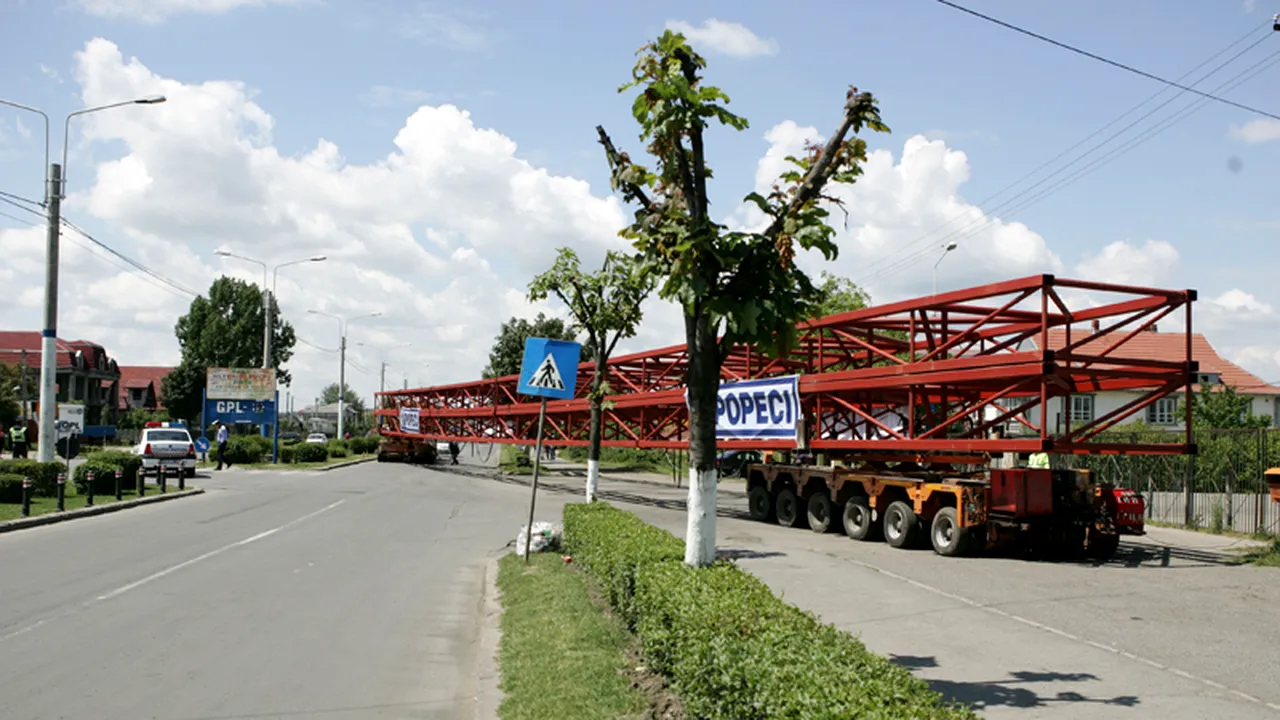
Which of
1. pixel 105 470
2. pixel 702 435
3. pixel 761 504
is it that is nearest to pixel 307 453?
pixel 105 470

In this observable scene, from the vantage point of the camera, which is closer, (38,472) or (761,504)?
(38,472)

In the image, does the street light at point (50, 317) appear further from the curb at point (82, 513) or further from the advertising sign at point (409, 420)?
the advertising sign at point (409, 420)

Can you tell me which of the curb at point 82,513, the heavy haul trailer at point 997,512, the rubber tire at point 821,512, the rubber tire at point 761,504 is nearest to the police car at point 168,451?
the curb at point 82,513

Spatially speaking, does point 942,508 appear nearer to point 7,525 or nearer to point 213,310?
point 7,525

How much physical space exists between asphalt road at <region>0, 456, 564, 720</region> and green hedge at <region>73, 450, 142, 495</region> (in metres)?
4.97

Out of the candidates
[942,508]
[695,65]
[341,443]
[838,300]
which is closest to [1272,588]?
[942,508]

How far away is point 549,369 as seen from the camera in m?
12.9

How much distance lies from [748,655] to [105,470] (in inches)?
922

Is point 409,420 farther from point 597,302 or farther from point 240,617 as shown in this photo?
point 240,617

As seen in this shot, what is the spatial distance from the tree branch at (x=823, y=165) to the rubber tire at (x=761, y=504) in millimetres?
16121

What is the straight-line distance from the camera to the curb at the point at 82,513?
57.3 feet

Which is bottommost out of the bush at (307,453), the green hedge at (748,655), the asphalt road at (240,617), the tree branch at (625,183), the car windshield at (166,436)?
the bush at (307,453)

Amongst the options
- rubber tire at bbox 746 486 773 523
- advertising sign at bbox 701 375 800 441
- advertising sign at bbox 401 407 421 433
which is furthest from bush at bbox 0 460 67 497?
advertising sign at bbox 401 407 421 433

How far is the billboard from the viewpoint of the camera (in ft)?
163
